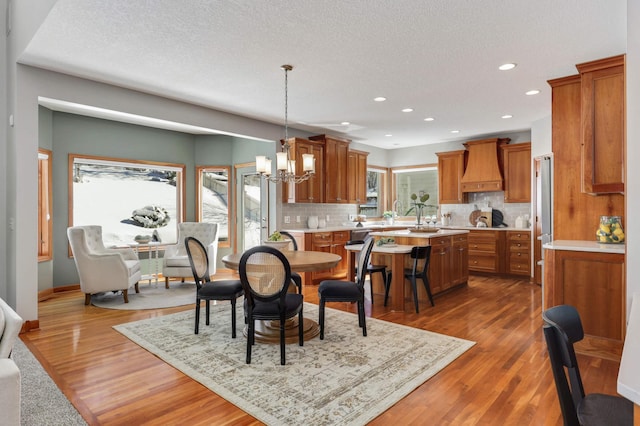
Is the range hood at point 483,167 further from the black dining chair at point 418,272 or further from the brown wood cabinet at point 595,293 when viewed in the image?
the brown wood cabinet at point 595,293

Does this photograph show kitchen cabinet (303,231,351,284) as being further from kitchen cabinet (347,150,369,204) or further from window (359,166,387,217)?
window (359,166,387,217)

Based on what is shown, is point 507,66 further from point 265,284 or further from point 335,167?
point 335,167

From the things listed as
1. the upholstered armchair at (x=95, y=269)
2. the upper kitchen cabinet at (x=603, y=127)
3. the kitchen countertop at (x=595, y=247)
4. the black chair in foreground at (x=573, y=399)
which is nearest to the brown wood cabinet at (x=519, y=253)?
the kitchen countertop at (x=595, y=247)

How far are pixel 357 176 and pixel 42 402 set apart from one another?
20.2 ft

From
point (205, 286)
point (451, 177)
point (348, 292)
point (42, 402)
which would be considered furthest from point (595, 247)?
point (451, 177)

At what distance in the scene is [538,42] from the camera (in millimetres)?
3230

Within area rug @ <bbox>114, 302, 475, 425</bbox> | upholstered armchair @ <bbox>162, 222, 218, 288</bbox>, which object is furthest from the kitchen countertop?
upholstered armchair @ <bbox>162, 222, 218, 288</bbox>

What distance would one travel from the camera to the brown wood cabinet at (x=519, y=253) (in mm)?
6516

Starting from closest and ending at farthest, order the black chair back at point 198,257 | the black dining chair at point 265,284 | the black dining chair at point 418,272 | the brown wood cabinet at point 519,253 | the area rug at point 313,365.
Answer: the area rug at point 313,365 < the black dining chair at point 265,284 < the black chair back at point 198,257 < the black dining chair at point 418,272 < the brown wood cabinet at point 519,253

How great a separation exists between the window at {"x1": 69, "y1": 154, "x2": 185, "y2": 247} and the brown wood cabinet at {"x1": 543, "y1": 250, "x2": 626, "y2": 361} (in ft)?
18.7

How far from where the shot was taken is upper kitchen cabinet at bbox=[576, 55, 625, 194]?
336 centimetres

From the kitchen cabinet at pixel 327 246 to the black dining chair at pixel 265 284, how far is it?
309 cm

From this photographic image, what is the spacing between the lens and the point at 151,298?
5215 millimetres

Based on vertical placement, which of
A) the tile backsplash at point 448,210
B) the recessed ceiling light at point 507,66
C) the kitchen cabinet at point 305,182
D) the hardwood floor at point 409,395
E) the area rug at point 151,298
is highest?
the recessed ceiling light at point 507,66
